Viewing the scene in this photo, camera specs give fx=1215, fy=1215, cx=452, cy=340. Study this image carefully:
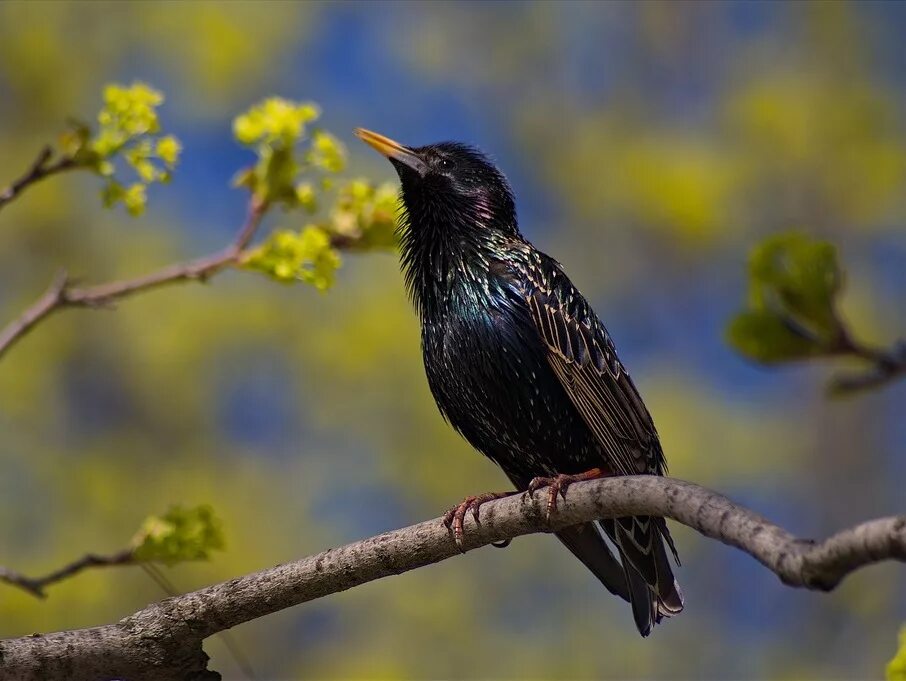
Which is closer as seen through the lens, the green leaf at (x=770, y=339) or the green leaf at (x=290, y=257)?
the green leaf at (x=770, y=339)

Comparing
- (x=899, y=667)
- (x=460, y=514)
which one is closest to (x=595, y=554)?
(x=460, y=514)

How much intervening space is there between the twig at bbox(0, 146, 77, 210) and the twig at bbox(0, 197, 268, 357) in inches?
9.5

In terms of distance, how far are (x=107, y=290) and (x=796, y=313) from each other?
1.61m

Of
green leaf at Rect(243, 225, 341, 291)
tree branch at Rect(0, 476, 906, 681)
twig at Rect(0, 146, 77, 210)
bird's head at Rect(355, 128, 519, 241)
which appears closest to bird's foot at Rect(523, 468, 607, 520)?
tree branch at Rect(0, 476, 906, 681)

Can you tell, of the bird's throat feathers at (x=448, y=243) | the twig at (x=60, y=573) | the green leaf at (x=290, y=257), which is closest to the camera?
the twig at (x=60, y=573)

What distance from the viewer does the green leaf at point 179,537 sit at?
9.48 feet

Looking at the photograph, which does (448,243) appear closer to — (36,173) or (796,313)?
(36,173)

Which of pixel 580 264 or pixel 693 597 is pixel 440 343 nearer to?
pixel 693 597

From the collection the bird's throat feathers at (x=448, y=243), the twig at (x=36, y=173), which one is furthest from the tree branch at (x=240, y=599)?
the bird's throat feathers at (x=448, y=243)

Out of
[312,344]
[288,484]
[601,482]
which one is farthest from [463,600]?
[601,482]

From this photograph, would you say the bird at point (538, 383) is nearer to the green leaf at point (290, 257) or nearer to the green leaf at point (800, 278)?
the green leaf at point (290, 257)

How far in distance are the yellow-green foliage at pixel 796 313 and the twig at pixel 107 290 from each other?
4.72ft

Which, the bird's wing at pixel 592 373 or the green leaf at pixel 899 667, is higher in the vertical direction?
the bird's wing at pixel 592 373

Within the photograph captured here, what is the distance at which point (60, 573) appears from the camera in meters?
2.76
